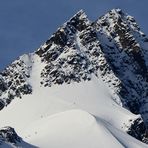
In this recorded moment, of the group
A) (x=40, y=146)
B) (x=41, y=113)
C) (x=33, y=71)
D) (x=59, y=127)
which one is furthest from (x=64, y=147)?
(x=33, y=71)

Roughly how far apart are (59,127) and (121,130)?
14.6 m

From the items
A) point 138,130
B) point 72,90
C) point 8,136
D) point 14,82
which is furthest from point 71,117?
point 14,82

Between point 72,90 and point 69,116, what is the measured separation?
29.3 m

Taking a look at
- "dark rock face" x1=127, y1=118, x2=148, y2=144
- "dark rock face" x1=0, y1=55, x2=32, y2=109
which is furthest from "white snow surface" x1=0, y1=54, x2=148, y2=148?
"dark rock face" x1=0, y1=55, x2=32, y2=109

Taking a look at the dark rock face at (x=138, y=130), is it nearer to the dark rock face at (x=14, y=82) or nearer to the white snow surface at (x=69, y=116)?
the white snow surface at (x=69, y=116)

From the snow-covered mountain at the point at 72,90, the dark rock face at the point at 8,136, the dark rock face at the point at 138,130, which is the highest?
the snow-covered mountain at the point at 72,90

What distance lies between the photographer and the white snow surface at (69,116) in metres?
139

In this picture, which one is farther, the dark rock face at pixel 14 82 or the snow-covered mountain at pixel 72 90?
the dark rock face at pixel 14 82

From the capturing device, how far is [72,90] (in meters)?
181

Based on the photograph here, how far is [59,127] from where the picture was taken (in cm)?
14762

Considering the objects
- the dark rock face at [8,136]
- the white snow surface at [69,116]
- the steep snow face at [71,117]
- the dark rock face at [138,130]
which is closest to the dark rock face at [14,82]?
the white snow surface at [69,116]

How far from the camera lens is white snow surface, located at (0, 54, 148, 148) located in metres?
139

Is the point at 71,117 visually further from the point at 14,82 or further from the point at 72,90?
the point at 14,82

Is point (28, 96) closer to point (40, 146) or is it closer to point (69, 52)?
point (69, 52)
